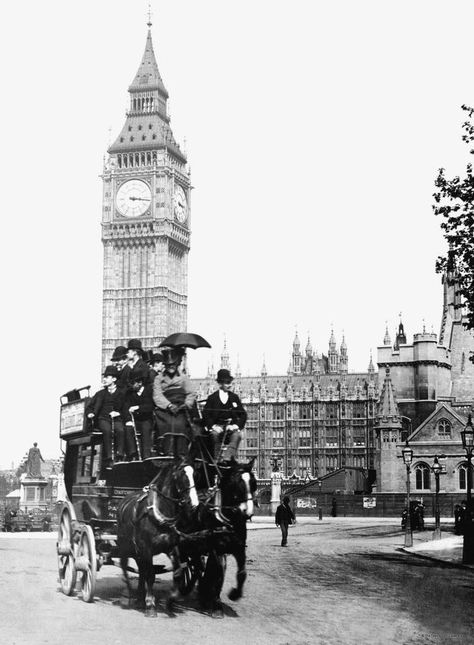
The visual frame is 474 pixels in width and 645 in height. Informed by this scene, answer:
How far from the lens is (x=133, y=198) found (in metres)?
118

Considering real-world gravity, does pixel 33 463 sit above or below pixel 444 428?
below

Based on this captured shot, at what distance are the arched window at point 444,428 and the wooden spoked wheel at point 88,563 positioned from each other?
195ft

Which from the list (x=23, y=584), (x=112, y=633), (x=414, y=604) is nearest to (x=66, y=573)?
(x=23, y=584)

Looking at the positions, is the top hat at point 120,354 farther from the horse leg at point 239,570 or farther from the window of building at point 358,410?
the window of building at point 358,410

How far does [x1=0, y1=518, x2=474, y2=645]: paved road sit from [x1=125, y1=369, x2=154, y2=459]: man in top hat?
2.21 meters

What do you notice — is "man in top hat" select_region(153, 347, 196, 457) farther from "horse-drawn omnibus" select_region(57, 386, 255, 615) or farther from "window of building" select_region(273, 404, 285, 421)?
"window of building" select_region(273, 404, 285, 421)

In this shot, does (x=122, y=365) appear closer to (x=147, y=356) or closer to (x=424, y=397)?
(x=147, y=356)

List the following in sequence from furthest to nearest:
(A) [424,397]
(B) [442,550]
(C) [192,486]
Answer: (A) [424,397], (B) [442,550], (C) [192,486]

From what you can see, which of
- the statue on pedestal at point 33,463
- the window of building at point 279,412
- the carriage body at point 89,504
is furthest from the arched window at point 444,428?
the carriage body at point 89,504

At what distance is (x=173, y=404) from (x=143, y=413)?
0.87 metres

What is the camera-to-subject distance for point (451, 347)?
9144 centimetres

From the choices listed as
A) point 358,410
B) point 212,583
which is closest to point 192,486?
point 212,583

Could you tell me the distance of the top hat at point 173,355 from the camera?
1351 cm

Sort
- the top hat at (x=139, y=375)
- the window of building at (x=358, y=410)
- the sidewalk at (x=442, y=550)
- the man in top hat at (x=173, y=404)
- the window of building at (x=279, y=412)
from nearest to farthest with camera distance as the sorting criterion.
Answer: the man in top hat at (x=173, y=404)
the top hat at (x=139, y=375)
the sidewalk at (x=442, y=550)
the window of building at (x=358, y=410)
the window of building at (x=279, y=412)
